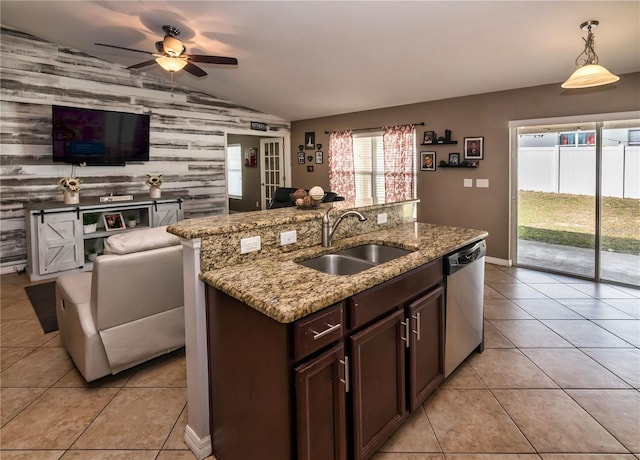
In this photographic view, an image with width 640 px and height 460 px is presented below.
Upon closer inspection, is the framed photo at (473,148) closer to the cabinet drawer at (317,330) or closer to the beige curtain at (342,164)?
the beige curtain at (342,164)

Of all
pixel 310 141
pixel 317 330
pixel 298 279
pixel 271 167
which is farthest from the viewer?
pixel 271 167

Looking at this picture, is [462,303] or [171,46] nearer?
[462,303]

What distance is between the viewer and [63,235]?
15.7 ft

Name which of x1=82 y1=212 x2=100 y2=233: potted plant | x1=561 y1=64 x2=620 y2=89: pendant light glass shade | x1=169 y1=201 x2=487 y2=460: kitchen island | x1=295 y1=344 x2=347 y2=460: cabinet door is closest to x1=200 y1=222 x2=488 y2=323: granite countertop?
x1=169 y1=201 x2=487 y2=460: kitchen island

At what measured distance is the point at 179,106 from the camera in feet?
21.1

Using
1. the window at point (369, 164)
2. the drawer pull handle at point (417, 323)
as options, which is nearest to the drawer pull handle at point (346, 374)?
the drawer pull handle at point (417, 323)

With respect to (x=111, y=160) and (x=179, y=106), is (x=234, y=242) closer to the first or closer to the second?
(x=111, y=160)

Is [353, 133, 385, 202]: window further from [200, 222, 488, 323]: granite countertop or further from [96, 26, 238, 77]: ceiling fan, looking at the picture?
[200, 222, 488, 323]: granite countertop

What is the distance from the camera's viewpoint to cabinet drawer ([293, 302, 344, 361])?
135cm

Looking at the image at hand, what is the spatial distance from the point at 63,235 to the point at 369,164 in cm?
493


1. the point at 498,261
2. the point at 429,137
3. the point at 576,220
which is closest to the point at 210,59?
the point at 429,137

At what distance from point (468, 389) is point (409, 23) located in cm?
319

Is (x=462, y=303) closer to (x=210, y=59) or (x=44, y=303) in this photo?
(x=210, y=59)

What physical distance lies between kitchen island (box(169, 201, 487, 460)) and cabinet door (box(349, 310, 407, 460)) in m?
0.06
